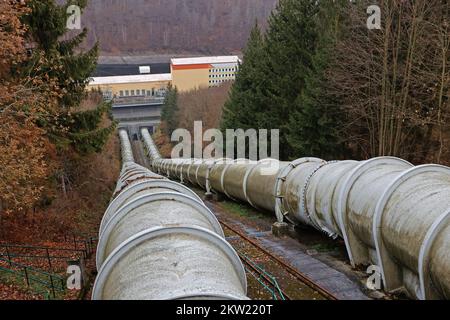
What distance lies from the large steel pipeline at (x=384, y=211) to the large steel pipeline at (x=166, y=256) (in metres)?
2.89

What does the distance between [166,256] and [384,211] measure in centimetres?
460

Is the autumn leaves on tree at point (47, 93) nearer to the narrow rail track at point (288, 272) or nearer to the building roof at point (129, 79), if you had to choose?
the narrow rail track at point (288, 272)

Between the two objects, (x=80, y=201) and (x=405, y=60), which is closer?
(x=405, y=60)

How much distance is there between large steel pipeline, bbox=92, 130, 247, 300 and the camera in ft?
12.0

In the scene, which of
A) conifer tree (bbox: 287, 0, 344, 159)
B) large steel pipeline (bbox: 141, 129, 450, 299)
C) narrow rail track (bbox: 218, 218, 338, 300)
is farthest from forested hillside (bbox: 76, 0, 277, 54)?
narrow rail track (bbox: 218, 218, 338, 300)

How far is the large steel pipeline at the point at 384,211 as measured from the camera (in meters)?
5.80

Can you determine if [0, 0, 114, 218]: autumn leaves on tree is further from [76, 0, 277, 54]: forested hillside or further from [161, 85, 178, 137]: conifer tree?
[76, 0, 277, 54]: forested hillside

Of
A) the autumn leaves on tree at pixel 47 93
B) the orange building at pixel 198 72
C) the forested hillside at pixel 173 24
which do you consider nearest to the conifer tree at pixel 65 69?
the autumn leaves on tree at pixel 47 93

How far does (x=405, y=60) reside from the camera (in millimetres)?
18688

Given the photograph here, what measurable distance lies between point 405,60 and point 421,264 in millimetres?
15271

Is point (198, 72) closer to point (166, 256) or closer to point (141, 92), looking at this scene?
point (141, 92)

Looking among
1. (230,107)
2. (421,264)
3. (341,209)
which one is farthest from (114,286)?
(230,107)

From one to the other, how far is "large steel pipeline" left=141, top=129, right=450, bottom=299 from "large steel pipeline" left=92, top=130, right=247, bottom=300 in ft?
9.48
